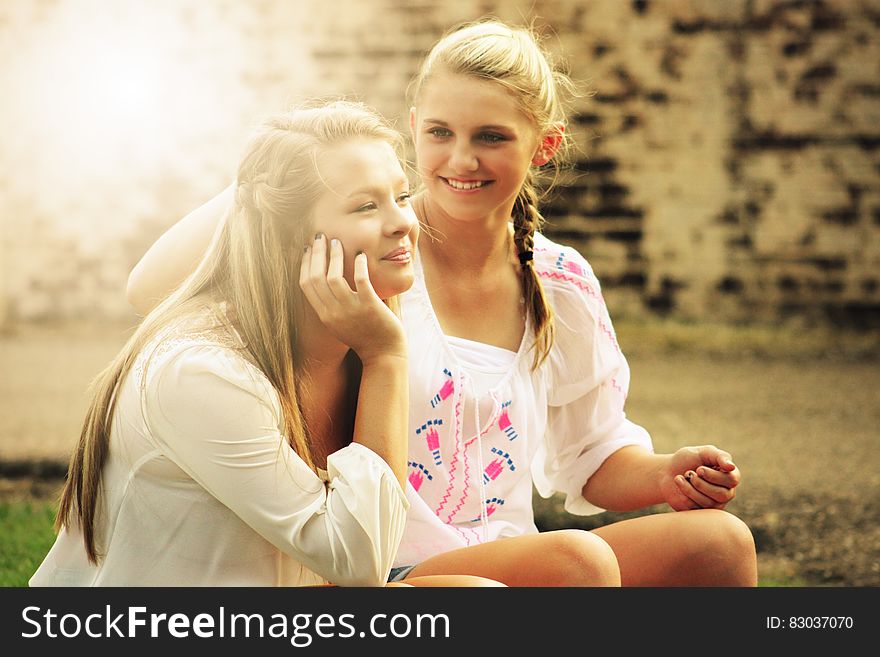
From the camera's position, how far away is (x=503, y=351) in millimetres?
2562

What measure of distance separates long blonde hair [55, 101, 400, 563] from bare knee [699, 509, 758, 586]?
2.66 feet

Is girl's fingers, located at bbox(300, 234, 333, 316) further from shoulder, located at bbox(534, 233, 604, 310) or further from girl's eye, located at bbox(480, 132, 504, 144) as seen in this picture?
shoulder, located at bbox(534, 233, 604, 310)

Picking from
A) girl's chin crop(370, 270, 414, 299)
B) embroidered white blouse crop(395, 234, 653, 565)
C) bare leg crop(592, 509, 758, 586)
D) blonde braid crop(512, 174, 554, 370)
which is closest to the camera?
girl's chin crop(370, 270, 414, 299)

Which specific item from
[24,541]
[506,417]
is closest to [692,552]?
[506,417]

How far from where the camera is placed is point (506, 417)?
8.25 feet

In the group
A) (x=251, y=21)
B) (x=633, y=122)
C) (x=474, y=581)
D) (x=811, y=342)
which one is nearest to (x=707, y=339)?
(x=811, y=342)

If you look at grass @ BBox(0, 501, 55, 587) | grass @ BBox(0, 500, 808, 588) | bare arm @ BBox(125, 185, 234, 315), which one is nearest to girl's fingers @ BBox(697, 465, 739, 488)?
bare arm @ BBox(125, 185, 234, 315)

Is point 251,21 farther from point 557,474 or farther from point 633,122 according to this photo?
point 557,474

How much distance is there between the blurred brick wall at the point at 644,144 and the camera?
28.4ft

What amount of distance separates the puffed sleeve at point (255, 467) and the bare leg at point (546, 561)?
1.13ft

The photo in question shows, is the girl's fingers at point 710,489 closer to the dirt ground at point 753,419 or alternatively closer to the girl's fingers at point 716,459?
the girl's fingers at point 716,459

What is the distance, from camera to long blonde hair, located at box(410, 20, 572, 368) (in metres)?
2.51

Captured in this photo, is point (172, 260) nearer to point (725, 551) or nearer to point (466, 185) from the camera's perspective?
point (466, 185)

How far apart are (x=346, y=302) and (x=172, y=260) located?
0.51 metres
